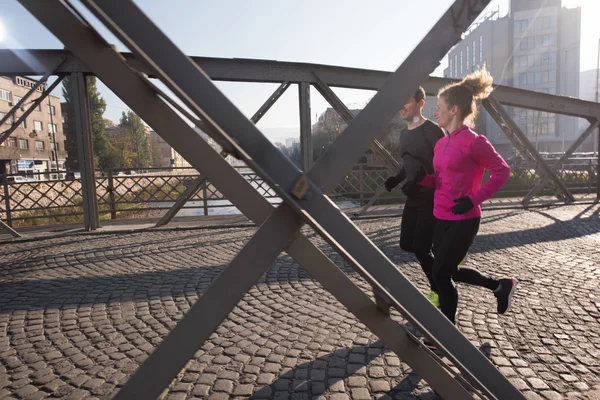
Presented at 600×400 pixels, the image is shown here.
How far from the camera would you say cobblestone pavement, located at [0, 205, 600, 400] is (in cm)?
239

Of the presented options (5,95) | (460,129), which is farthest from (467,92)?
(5,95)

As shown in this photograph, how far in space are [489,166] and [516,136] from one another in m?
8.34

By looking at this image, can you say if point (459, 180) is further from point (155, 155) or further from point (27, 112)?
point (155, 155)

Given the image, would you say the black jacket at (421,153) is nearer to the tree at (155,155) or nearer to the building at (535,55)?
the building at (535,55)

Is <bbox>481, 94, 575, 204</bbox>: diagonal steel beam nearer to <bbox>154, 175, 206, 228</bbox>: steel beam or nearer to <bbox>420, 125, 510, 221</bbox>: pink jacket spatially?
<bbox>154, 175, 206, 228</bbox>: steel beam

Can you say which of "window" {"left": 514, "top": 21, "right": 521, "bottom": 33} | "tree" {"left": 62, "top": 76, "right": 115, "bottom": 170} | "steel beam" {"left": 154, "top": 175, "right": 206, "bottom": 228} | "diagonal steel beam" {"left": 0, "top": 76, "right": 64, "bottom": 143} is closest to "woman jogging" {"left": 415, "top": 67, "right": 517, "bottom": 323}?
"steel beam" {"left": 154, "top": 175, "right": 206, "bottom": 228}

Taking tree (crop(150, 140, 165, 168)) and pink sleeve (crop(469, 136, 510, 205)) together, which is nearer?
pink sleeve (crop(469, 136, 510, 205))

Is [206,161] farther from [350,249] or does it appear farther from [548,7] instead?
[548,7]

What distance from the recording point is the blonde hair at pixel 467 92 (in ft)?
9.06

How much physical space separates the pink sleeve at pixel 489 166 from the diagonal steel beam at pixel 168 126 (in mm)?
1307

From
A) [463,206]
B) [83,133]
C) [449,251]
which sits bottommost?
[449,251]

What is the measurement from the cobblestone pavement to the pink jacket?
1.08 metres

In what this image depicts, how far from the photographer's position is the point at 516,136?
970 centimetres

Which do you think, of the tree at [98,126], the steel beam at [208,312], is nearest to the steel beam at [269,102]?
the steel beam at [208,312]
